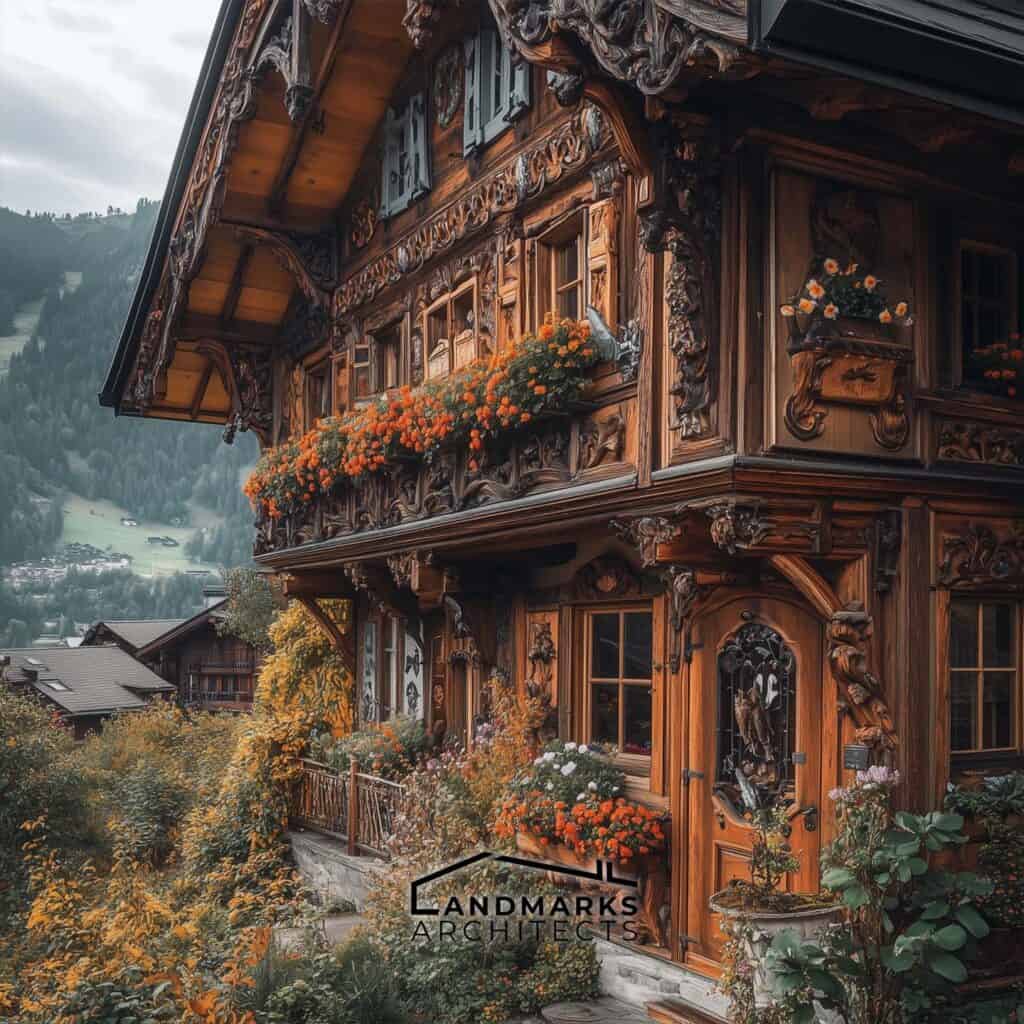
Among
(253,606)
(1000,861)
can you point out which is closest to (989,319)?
(1000,861)

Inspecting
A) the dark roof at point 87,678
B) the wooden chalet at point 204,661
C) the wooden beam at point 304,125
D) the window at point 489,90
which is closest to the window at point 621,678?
the window at point 489,90

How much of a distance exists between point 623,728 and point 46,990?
471 centimetres

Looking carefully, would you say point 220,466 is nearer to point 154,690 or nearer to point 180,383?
point 154,690

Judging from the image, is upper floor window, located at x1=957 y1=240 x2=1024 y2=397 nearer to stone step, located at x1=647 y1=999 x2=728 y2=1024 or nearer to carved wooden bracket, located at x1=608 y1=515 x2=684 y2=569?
carved wooden bracket, located at x1=608 y1=515 x2=684 y2=569

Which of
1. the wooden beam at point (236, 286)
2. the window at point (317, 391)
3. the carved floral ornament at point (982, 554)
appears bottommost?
the carved floral ornament at point (982, 554)

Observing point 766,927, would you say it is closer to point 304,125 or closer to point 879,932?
point 879,932

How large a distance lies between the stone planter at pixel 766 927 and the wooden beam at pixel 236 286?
11.0 m

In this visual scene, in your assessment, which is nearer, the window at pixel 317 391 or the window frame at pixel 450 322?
the window frame at pixel 450 322

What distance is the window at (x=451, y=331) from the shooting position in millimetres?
11422

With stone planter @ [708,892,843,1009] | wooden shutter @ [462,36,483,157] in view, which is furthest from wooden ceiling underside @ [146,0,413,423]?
stone planter @ [708,892,843,1009]

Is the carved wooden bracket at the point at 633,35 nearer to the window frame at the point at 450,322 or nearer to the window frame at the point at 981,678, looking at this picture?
the window frame at the point at 450,322

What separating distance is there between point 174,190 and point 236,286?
65.6 inches

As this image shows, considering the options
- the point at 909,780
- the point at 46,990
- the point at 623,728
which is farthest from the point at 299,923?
the point at 909,780

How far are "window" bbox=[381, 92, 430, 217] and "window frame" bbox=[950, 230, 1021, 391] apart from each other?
18.8 ft
